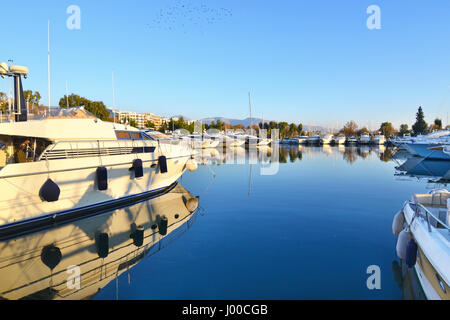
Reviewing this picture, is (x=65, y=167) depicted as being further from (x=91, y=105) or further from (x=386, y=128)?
(x=386, y=128)

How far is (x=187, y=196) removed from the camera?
42.7ft

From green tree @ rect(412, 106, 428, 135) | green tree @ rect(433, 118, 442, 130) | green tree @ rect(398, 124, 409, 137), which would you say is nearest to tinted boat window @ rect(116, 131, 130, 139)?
green tree @ rect(412, 106, 428, 135)

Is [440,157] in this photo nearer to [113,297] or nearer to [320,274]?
[320,274]

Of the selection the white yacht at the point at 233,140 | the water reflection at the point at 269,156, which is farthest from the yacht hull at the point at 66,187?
the white yacht at the point at 233,140

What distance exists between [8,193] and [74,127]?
3677mm

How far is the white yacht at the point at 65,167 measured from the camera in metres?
8.22

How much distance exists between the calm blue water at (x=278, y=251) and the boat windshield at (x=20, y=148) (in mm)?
6600

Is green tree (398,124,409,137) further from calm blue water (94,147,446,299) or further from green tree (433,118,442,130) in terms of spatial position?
calm blue water (94,147,446,299)

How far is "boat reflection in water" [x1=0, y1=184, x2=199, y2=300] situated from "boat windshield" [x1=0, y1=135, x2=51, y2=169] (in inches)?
127

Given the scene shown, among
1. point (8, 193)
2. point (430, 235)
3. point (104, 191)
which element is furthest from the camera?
point (104, 191)

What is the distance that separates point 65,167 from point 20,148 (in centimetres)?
251

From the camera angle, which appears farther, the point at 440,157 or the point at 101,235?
the point at 440,157

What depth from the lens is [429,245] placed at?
4.42 metres

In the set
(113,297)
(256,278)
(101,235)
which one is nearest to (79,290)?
(113,297)
